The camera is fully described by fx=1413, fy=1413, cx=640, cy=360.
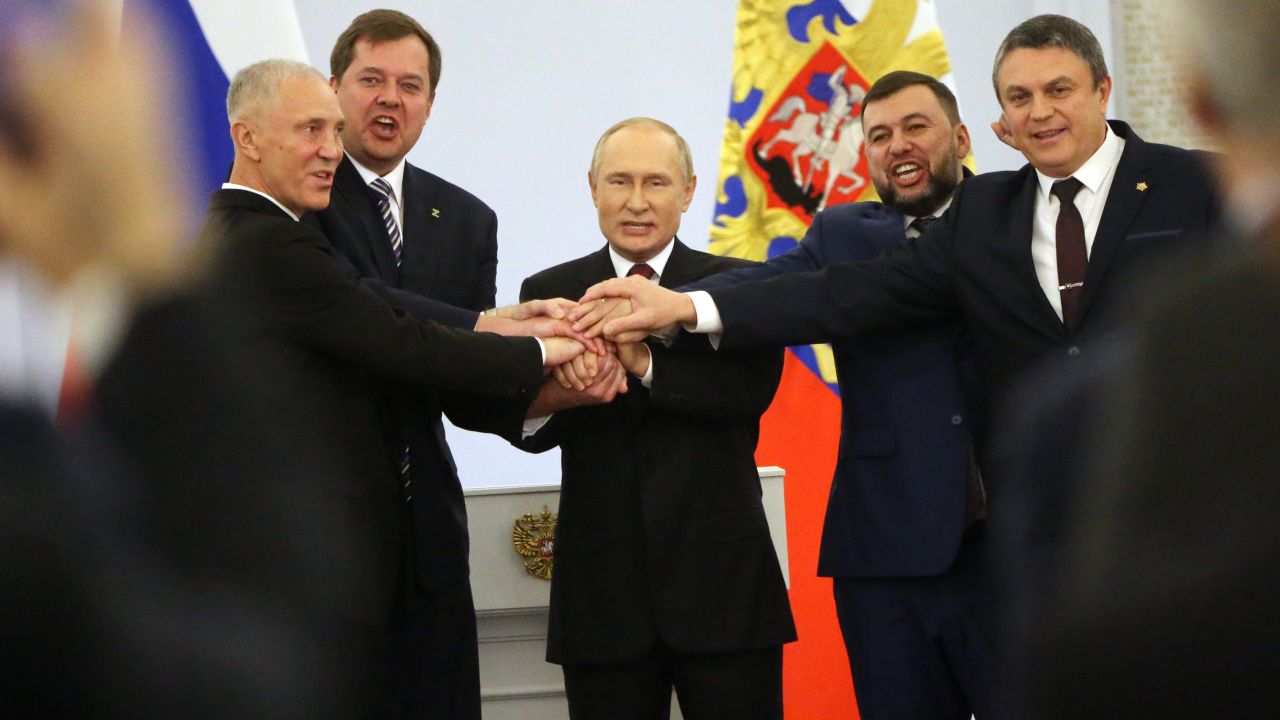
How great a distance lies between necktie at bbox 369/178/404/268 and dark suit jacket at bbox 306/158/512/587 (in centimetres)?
1

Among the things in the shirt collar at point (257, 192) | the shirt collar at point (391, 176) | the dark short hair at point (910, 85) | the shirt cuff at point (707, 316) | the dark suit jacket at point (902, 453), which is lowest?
the dark suit jacket at point (902, 453)

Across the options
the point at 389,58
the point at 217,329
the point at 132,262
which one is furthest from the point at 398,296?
the point at 132,262

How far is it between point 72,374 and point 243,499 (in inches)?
7.0

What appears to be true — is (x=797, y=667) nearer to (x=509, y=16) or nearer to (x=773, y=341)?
(x=773, y=341)

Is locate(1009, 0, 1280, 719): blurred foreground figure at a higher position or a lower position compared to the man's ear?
lower

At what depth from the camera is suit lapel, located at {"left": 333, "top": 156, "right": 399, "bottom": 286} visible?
10.6 feet

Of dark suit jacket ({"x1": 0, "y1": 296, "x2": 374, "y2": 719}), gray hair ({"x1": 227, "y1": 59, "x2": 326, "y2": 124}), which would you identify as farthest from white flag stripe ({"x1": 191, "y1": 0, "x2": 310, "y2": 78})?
dark suit jacket ({"x1": 0, "y1": 296, "x2": 374, "y2": 719})

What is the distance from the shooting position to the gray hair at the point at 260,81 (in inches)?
114

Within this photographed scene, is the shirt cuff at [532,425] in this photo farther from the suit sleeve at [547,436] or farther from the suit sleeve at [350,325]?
the suit sleeve at [350,325]

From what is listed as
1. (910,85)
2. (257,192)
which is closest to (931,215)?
(910,85)

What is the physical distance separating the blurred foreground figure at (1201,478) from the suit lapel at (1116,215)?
1769 mm

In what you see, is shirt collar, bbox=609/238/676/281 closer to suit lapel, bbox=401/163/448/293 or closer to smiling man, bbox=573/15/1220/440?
smiling man, bbox=573/15/1220/440

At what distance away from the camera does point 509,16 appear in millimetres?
5664

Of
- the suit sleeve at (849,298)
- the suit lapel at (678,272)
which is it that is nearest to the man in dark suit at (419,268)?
the suit lapel at (678,272)
